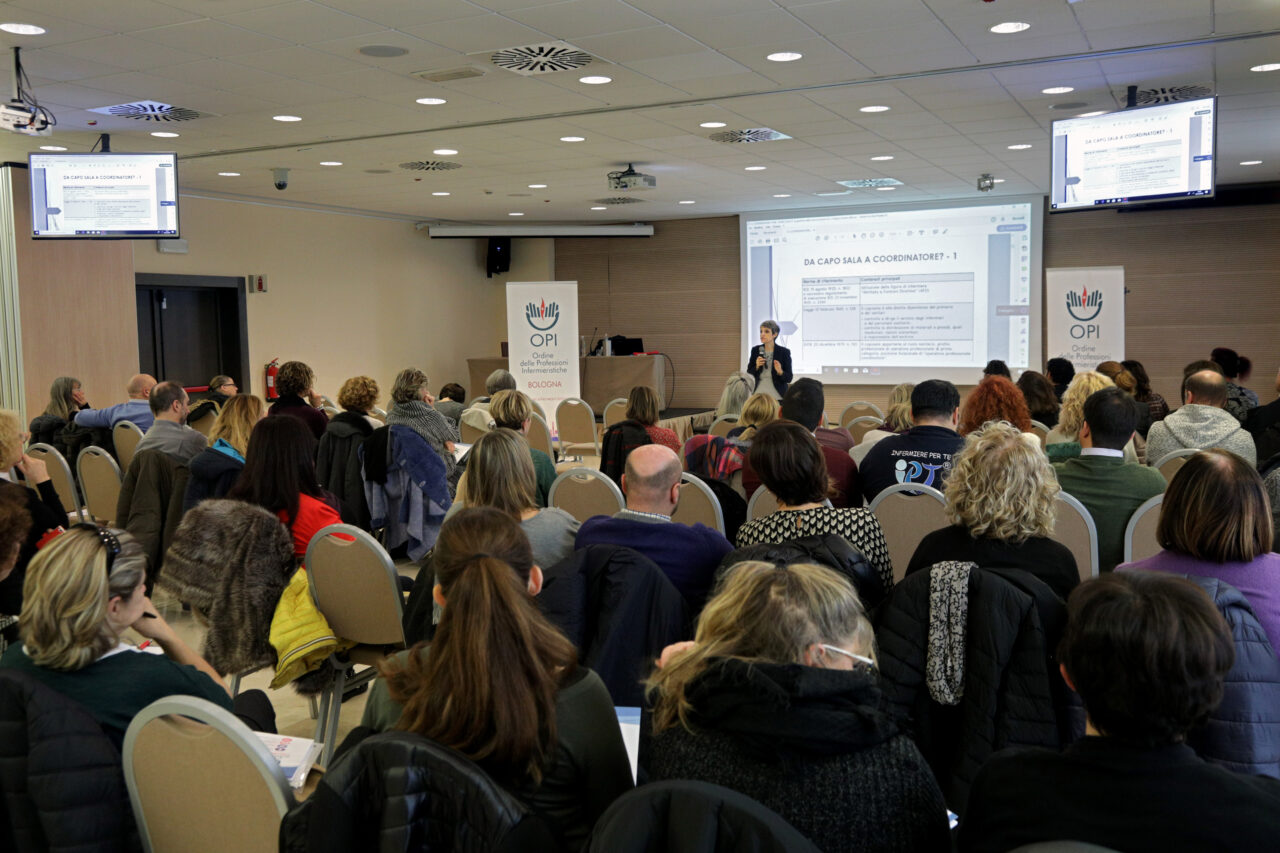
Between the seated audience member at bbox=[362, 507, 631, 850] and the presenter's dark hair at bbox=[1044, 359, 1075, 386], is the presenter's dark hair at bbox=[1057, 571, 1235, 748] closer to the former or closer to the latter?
the seated audience member at bbox=[362, 507, 631, 850]

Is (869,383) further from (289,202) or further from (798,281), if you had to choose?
(289,202)

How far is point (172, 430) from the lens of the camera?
542 centimetres

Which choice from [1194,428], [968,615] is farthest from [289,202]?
[968,615]

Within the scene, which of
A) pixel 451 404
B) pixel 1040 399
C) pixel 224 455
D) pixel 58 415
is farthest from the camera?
pixel 451 404

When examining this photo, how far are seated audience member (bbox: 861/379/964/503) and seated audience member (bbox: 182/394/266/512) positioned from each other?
271 cm

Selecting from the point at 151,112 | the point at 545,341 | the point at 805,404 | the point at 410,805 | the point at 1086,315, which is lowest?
the point at 410,805

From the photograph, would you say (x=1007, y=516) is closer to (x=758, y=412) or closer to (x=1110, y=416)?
(x=1110, y=416)

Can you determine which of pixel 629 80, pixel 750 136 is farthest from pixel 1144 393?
pixel 629 80

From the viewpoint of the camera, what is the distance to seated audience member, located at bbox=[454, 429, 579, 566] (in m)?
3.35

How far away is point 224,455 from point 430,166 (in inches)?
226

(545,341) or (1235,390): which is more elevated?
(545,341)

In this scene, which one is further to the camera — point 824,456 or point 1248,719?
point 824,456

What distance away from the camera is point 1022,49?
5914mm

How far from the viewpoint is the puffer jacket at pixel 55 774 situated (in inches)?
71.6
